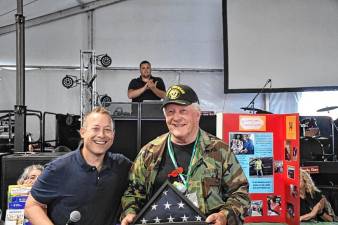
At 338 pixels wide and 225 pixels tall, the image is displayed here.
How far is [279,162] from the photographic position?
336cm

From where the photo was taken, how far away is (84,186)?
80.4 inches

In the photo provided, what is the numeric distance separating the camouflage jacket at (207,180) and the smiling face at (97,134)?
210 mm

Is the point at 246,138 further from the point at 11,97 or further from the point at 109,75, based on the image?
the point at 11,97

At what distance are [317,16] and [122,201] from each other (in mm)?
7103

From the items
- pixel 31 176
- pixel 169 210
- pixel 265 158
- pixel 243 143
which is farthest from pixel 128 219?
pixel 265 158

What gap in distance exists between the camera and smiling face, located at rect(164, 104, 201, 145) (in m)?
2.05

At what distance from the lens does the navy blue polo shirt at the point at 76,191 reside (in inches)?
80.0

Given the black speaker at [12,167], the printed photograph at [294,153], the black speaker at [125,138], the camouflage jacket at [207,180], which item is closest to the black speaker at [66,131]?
the black speaker at [125,138]

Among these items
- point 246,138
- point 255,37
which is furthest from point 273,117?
point 255,37

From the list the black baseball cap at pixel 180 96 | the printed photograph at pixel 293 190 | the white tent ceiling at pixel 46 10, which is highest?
the white tent ceiling at pixel 46 10

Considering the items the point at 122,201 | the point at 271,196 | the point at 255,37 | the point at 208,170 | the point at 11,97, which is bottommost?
the point at 271,196

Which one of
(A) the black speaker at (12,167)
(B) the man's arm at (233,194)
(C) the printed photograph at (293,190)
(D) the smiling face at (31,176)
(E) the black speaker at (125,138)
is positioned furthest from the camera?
(E) the black speaker at (125,138)

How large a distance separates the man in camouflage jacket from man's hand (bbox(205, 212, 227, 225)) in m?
0.05

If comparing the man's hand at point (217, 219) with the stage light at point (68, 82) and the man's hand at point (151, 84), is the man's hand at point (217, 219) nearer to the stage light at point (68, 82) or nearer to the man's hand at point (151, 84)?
the man's hand at point (151, 84)
